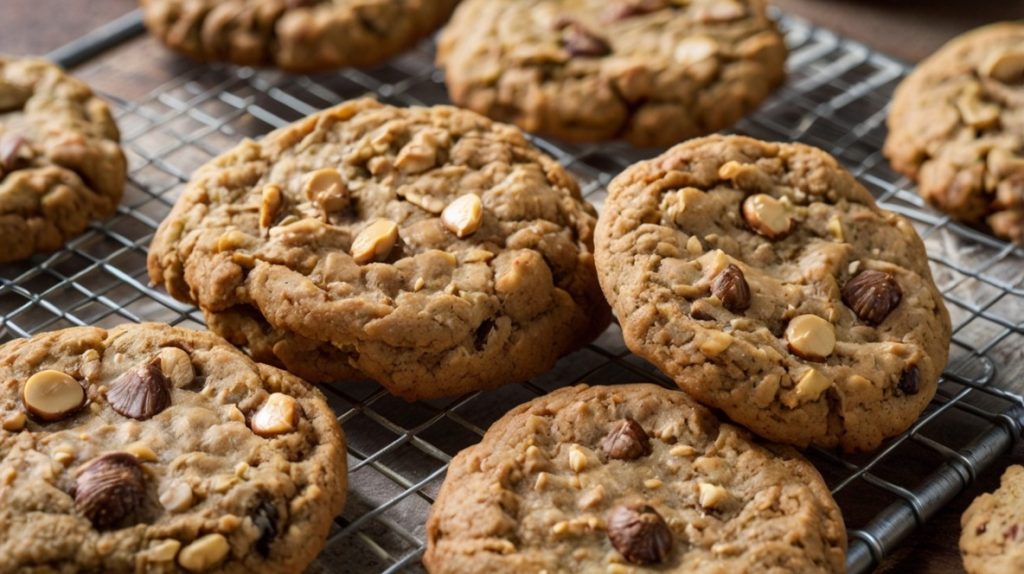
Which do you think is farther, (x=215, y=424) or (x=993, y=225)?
(x=993, y=225)

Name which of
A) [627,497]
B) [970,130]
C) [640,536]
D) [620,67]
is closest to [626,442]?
[627,497]

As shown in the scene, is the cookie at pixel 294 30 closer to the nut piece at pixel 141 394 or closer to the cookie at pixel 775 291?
the cookie at pixel 775 291

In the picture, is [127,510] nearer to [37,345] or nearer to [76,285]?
[37,345]

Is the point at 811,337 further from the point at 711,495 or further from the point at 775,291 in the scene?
the point at 711,495

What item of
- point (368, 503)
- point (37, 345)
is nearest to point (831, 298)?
point (368, 503)

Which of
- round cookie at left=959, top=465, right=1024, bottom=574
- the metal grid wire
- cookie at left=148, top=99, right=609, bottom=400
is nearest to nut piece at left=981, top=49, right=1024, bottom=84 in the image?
the metal grid wire
